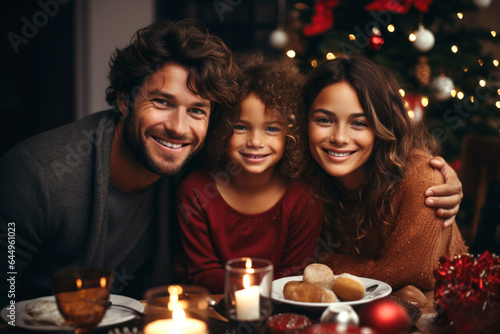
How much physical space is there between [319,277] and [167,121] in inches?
31.8

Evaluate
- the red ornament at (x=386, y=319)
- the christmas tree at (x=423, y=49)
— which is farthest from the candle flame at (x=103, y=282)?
the christmas tree at (x=423, y=49)

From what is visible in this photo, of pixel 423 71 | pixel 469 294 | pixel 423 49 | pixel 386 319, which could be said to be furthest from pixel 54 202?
pixel 423 71

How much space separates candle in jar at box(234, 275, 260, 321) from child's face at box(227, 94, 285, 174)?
828 millimetres

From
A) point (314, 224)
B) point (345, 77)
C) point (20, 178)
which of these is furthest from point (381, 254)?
point (20, 178)

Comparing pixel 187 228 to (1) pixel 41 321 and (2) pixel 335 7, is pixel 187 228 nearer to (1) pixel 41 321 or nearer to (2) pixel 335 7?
(1) pixel 41 321

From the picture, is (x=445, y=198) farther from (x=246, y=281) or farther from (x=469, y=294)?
(x=246, y=281)

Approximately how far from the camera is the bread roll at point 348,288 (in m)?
1.17

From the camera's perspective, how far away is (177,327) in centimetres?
87

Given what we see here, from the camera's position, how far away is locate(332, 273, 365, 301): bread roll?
1.17m

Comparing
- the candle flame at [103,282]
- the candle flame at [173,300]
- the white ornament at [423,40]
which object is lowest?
the candle flame at [173,300]

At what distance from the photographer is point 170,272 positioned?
1886mm

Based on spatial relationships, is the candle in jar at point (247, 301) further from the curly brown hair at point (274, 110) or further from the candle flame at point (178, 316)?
the curly brown hair at point (274, 110)

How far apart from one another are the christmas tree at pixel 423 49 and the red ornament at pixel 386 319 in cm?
203

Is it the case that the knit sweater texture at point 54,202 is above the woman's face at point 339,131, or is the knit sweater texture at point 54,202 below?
below
